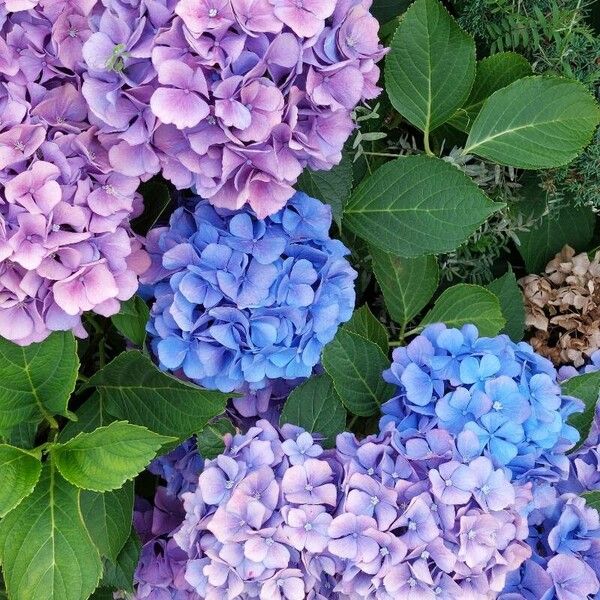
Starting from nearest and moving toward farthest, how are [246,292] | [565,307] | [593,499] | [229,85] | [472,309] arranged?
[229,85], [246,292], [593,499], [472,309], [565,307]

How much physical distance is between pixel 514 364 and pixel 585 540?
8.5 inches

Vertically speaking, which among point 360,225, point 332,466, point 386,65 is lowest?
point 332,466

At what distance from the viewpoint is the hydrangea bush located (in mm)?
744

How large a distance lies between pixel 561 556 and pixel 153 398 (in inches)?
19.3

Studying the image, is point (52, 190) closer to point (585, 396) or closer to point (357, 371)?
point (357, 371)

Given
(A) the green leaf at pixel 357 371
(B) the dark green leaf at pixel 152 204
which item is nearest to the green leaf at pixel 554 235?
(A) the green leaf at pixel 357 371

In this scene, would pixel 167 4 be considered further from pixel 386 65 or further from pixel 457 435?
pixel 457 435

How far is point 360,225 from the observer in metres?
1.01

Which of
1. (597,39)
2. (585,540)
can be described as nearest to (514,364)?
(585,540)

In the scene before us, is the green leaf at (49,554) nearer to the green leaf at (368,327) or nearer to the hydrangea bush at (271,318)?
the hydrangea bush at (271,318)

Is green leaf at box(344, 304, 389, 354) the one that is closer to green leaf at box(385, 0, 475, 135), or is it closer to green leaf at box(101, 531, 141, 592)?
green leaf at box(385, 0, 475, 135)

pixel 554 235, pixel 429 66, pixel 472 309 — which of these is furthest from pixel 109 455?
pixel 554 235

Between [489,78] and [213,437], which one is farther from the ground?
[489,78]

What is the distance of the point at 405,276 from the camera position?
1.07 metres
